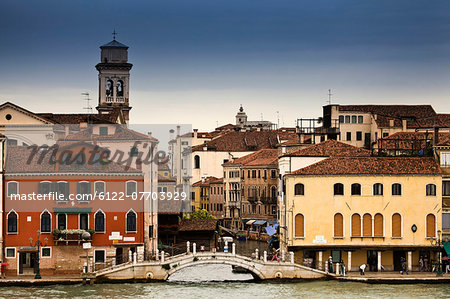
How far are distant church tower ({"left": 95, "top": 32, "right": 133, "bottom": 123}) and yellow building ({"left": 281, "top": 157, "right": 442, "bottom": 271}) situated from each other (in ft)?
75.0

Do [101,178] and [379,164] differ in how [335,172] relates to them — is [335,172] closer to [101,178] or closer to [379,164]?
[379,164]

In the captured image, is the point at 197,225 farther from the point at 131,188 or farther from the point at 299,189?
the point at 299,189

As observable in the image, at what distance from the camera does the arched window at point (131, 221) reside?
45.3 meters

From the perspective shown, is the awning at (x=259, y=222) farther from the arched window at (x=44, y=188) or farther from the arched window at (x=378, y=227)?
the arched window at (x=44, y=188)

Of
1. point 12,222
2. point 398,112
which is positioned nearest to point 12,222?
point 12,222

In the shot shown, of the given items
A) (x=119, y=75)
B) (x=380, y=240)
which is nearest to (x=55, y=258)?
(x=380, y=240)

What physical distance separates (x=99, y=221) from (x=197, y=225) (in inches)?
325

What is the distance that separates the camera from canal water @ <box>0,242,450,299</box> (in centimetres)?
4072

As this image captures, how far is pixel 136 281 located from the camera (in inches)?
1716

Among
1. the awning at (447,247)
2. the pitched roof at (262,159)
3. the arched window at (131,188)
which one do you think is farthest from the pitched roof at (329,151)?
the pitched roof at (262,159)

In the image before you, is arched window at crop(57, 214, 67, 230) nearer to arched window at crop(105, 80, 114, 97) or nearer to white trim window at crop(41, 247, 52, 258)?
white trim window at crop(41, 247, 52, 258)

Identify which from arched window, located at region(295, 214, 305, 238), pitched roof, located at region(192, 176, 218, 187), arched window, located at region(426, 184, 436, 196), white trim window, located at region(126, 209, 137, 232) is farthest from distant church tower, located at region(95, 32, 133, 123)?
pitched roof, located at region(192, 176, 218, 187)

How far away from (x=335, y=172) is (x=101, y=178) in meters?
9.57

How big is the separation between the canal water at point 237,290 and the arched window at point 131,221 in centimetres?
271
